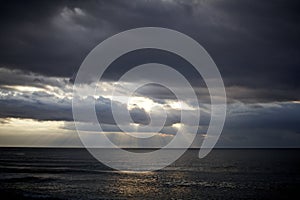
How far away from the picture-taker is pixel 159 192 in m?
58.7

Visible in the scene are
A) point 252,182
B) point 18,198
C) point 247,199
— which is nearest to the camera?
point 18,198

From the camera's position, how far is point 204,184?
70.1 m

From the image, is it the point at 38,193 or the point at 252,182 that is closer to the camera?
the point at 38,193

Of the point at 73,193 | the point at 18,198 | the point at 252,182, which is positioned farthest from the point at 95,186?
the point at 252,182

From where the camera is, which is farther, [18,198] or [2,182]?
[2,182]

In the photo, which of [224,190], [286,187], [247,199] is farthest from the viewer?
[286,187]

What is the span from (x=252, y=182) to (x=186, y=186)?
17.8 m

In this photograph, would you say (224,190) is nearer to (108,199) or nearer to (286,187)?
(286,187)

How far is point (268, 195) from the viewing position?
56.8m

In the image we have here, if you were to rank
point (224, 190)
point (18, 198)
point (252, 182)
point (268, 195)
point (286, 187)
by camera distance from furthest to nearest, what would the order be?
1. point (252, 182)
2. point (286, 187)
3. point (224, 190)
4. point (268, 195)
5. point (18, 198)

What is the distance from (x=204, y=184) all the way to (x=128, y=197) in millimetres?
22516

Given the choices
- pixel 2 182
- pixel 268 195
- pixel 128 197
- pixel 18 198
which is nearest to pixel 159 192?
pixel 128 197

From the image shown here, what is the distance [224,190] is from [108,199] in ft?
75.6

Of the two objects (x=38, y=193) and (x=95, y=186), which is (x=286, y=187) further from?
(x=38, y=193)
